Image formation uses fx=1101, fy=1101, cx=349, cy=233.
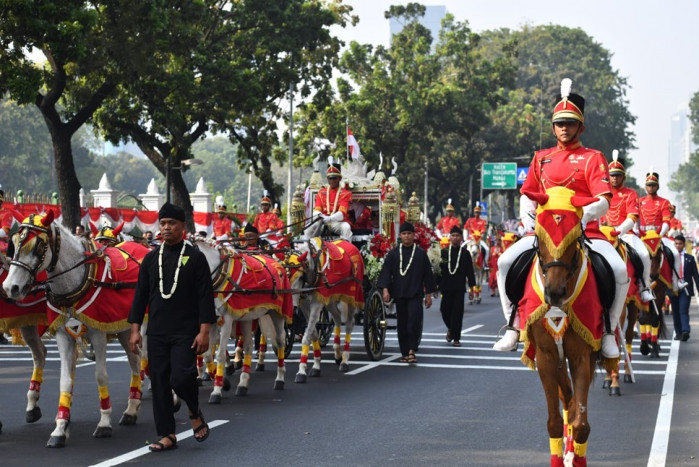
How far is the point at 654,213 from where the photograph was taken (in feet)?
59.9

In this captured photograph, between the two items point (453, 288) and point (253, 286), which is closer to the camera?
point (253, 286)

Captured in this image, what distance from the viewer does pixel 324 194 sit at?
17.5m

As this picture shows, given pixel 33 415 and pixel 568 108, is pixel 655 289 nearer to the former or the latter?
pixel 568 108

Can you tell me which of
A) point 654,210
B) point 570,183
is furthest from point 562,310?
point 654,210

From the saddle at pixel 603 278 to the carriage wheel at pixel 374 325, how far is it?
8.07m

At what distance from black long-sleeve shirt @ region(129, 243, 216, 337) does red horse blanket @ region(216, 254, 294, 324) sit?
3216 millimetres

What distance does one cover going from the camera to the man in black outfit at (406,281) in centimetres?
1731

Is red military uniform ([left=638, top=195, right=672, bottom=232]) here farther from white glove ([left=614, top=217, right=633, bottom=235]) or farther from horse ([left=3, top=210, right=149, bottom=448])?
horse ([left=3, top=210, right=149, bottom=448])

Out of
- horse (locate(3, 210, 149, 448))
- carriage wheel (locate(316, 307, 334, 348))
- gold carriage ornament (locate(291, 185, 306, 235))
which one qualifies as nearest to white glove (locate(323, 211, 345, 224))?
carriage wheel (locate(316, 307, 334, 348))

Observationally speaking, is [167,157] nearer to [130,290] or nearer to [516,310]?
[130,290]

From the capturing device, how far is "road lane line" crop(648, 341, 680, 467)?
31.8 feet

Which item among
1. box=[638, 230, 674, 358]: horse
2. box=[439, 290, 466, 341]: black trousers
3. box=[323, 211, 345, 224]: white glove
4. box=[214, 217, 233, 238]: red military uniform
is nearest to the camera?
box=[323, 211, 345, 224]: white glove

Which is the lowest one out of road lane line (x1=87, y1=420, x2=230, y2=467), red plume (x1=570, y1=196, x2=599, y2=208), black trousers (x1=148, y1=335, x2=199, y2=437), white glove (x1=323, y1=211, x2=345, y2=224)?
road lane line (x1=87, y1=420, x2=230, y2=467)

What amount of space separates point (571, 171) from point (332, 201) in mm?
8504
